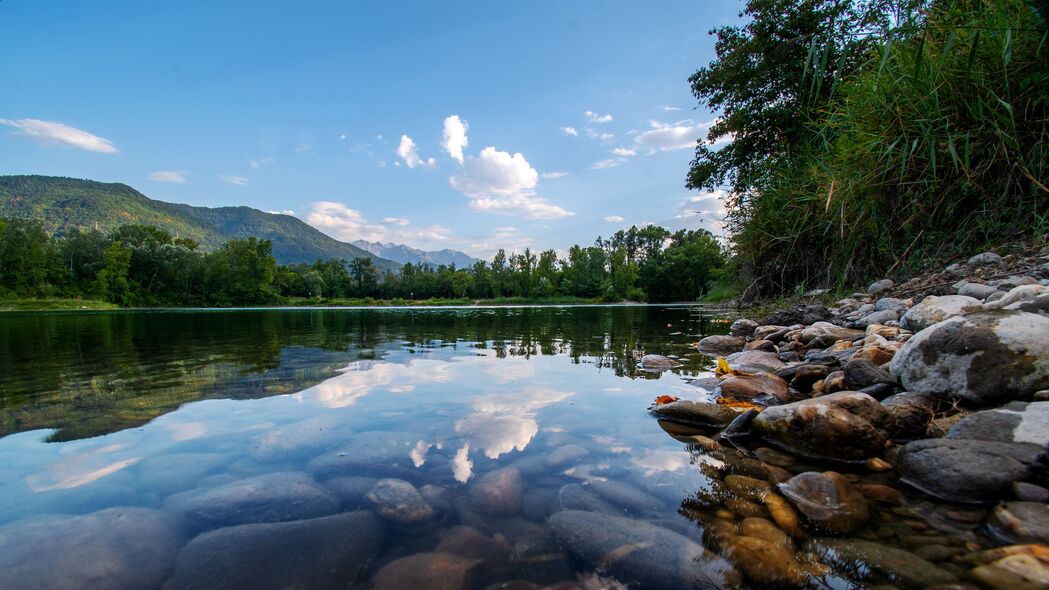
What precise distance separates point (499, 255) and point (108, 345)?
9770 cm

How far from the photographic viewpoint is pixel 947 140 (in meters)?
6.33

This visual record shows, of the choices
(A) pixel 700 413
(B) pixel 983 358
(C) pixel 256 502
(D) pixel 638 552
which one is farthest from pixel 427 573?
(B) pixel 983 358

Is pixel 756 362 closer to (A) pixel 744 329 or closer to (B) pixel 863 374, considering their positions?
(B) pixel 863 374

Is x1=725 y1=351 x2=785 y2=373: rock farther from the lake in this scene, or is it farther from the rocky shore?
the lake

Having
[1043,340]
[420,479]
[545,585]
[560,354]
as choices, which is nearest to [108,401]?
[420,479]

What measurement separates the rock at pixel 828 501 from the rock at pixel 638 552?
677mm

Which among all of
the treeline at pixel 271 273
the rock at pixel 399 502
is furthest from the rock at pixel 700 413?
the treeline at pixel 271 273

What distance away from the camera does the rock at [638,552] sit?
66.0 inches

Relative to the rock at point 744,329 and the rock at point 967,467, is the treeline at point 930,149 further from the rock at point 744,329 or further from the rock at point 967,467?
the rock at point 967,467

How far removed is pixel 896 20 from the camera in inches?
266

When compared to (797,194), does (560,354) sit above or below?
below

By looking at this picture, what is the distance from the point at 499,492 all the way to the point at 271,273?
351 feet

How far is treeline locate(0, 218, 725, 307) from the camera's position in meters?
71.1

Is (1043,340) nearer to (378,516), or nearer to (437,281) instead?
(378,516)
